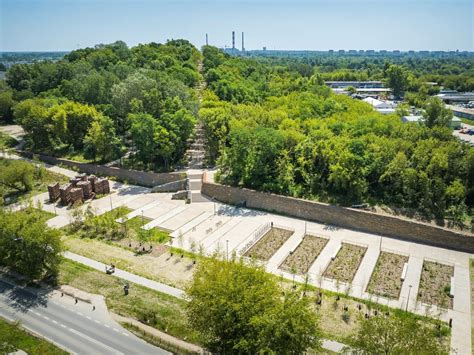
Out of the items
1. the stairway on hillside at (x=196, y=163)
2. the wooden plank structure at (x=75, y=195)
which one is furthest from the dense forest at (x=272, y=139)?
the wooden plank structure at (x=75, y=195)

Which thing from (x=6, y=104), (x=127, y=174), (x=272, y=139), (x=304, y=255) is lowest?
(x=304, y=255)

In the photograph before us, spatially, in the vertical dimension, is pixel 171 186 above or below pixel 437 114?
below

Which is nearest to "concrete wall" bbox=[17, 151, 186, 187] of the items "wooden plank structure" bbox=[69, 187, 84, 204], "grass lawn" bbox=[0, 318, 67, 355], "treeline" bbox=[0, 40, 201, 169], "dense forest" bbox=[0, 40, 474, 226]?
"dense forest" bbox=[0, 40, 474, 226]

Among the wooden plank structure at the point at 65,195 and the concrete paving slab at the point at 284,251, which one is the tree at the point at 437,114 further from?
the wooden plank structure at the point at 65,195

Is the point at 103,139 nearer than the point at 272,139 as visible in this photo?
No

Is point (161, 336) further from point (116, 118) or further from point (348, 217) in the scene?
point (116, 118)

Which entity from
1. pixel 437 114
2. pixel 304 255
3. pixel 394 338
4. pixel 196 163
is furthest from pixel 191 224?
pixel 437 114

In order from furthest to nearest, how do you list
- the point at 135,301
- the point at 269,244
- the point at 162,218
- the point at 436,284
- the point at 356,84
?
the point at 356,84 → the point at 162,218 → the point at 269,244 → the point at 436,284 → the point at 135,301
